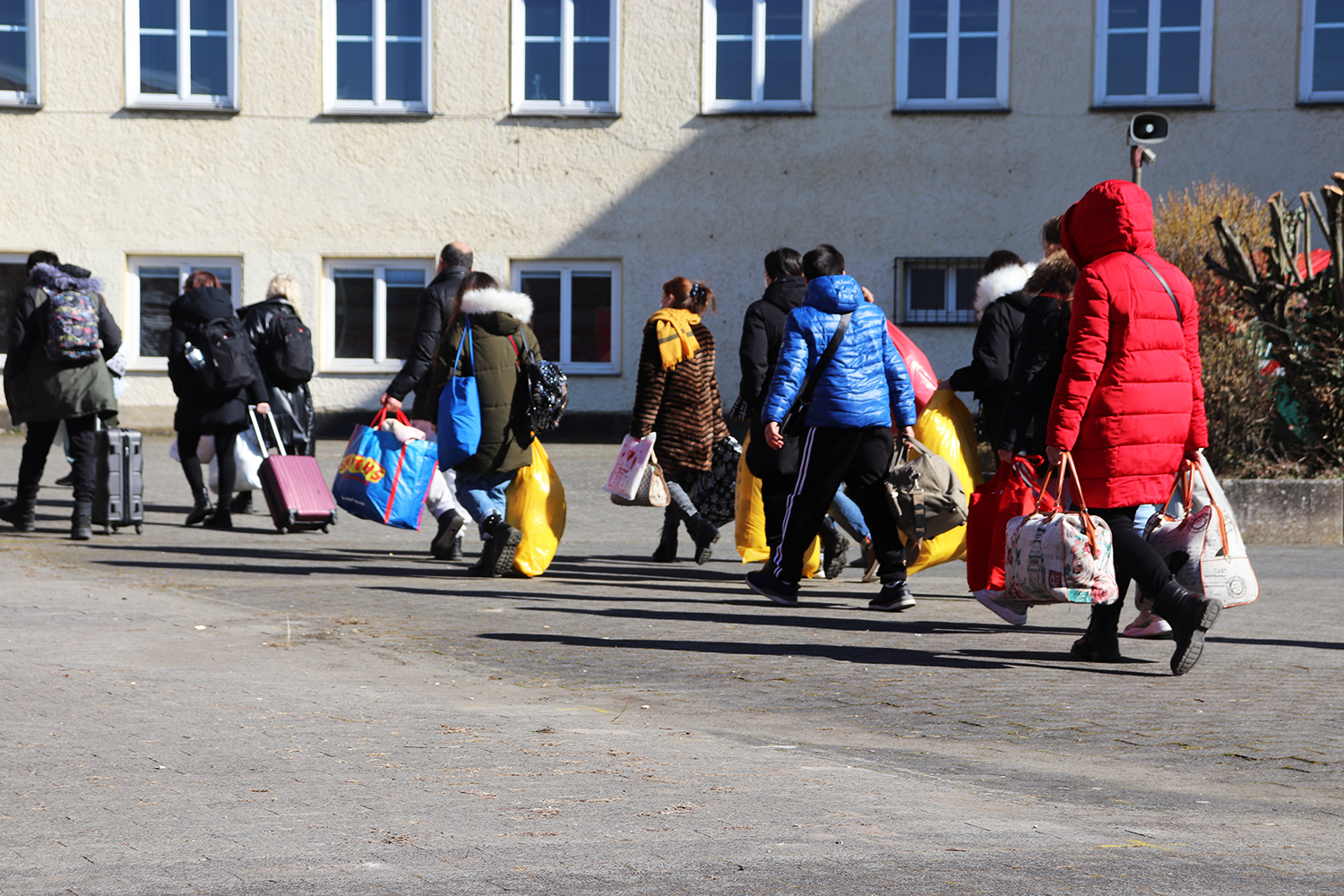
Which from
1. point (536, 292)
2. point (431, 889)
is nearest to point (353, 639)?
point (431, 889)

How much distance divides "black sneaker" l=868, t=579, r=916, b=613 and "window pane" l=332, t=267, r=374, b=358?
49.3ft

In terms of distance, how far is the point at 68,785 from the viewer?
4.60 meters

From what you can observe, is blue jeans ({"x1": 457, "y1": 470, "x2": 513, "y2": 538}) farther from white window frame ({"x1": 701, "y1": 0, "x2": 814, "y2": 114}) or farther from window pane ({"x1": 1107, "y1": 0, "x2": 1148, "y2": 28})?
window pane ({"x1": 1107, "y1": 0, "x2": 1148, "y2": 28})

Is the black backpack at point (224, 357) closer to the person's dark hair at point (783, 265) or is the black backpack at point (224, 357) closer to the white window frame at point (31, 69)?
the person's dark hair at point (783, 265)

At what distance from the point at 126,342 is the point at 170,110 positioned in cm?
307

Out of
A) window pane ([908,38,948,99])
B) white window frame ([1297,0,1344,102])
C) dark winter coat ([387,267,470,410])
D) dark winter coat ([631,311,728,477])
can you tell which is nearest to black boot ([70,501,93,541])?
dark winter coat ([387,267,470,410])

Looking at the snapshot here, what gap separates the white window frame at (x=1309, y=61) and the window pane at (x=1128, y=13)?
75.6 inches

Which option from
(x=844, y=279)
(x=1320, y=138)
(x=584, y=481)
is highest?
(x=1320, y=138)

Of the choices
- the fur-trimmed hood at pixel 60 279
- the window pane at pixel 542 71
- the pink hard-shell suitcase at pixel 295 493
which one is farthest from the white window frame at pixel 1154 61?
the fur-trimmed hood at pixel 60 279

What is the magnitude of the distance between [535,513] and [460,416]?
0.69 meters

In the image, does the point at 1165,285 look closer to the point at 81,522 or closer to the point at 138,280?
the point at 81,522

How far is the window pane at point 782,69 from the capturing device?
21859mm

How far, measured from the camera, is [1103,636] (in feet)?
22.9

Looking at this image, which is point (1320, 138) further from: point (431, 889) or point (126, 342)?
point (431, 889)
